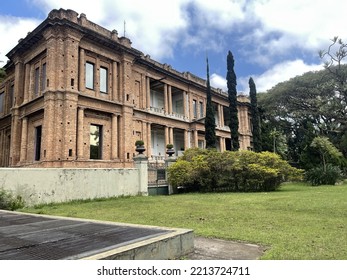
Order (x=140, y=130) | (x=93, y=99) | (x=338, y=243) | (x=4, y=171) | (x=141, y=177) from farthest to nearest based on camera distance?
(x=140, y=130), (x=93, y=99), (x=141, y=177), (x=4, y=171), (x=338, y=243)

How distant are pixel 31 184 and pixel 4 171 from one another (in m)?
1.13

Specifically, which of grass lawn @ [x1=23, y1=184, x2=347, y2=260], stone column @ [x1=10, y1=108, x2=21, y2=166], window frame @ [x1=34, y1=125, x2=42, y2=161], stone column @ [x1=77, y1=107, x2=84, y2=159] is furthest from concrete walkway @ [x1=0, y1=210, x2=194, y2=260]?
stone column @ [x1=10, y1=108, x2=21, y2=166]

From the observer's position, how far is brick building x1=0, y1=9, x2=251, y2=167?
64.5ft

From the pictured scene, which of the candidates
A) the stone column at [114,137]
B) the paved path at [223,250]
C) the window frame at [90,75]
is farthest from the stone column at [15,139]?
the paved path at [223,250]

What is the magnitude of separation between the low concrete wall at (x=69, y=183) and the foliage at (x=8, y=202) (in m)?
0.43

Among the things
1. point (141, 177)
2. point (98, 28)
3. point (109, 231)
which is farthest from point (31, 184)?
point (98, 28)

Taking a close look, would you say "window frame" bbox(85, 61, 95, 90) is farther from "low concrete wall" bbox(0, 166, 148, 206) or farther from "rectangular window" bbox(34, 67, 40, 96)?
"low concrete wall" bbox(0, 166, 148, 206)

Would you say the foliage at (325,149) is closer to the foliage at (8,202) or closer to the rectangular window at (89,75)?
the rectangular window at (89,75)

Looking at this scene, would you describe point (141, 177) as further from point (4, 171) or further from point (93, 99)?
point (93, 99)

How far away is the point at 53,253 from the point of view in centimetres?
373

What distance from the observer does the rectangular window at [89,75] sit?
22062 millimetres

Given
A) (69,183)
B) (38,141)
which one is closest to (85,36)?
(38,141)

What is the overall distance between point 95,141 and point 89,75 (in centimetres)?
488

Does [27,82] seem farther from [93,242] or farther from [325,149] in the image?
[325,149]
